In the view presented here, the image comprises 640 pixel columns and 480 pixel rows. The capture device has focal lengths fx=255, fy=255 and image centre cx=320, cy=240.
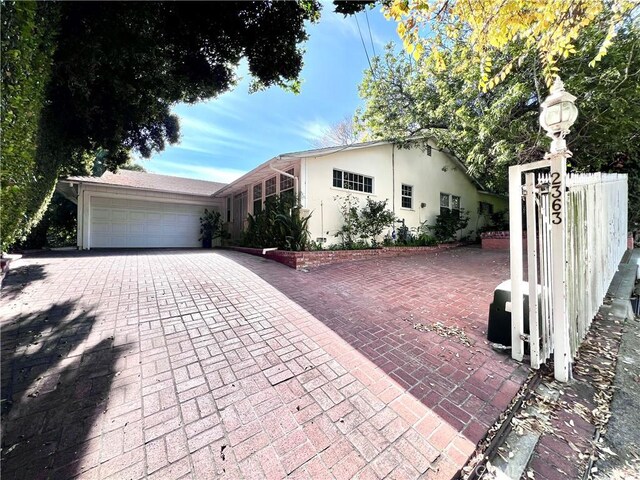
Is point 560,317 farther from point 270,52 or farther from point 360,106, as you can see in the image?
point 360,106

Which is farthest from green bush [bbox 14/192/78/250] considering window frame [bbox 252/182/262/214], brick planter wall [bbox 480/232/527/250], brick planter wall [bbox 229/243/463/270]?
brick planter wall [bbox 480/232/527/250]

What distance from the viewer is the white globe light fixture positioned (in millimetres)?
2459

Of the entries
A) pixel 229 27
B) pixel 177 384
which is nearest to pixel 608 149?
pixel 229 27

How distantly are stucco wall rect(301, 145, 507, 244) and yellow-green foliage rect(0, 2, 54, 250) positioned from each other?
605cm

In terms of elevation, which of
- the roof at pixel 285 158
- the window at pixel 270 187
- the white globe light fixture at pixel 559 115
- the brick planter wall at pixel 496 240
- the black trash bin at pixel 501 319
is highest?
the roof at pixel 285 158

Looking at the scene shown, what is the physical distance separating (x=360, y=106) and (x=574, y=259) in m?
14.0

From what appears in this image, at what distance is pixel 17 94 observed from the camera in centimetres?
291

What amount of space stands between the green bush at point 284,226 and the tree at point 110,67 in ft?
12.0

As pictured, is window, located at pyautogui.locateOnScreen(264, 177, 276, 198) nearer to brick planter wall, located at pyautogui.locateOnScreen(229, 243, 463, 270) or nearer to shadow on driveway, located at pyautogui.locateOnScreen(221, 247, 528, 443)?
brick planter wall, located at pyautogui.locateOnScreen(229, 243, 463, 270)

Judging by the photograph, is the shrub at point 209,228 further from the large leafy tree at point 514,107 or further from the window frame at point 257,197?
the large leafy tree at point 514,107

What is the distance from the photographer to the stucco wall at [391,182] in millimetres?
8906

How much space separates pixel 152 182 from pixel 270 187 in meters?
7.65

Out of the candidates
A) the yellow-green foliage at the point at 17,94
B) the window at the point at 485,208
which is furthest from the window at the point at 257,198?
the window at the point at 485,208

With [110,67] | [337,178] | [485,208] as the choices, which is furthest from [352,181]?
[485,208]
